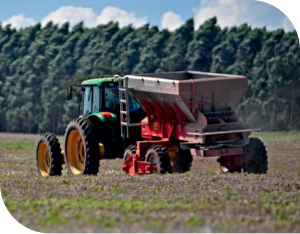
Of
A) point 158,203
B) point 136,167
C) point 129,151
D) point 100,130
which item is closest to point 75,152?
point 100,130

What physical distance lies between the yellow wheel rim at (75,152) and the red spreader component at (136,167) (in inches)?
55.5

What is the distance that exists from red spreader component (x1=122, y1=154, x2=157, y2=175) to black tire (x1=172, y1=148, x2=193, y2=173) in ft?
3.53

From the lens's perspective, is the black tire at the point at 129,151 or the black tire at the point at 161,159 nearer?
the black tire at the point at 161,159

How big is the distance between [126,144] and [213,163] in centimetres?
628

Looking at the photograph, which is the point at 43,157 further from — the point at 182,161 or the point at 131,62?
the point at 131,62

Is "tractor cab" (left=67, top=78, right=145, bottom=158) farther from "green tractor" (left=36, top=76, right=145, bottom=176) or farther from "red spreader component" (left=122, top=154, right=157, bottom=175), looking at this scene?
"red spreader component" (left=122, top=154, right=157, bottom=175)

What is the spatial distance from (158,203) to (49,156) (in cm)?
826

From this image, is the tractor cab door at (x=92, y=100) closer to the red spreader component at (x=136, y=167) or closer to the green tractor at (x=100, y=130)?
the green tractor at (x=100, y=130)

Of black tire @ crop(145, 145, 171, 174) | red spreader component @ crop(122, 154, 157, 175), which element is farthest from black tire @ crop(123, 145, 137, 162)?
black tire @ crop(145, 145, 171, 174)

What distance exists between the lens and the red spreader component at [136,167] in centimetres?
1477

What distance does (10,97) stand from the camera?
66.0 meters

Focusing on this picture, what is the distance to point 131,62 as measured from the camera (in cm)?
5928

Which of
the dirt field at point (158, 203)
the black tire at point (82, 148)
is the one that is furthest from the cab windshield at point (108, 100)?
the dirt field at point (158, 203)

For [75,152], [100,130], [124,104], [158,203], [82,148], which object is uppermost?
[124,104]
